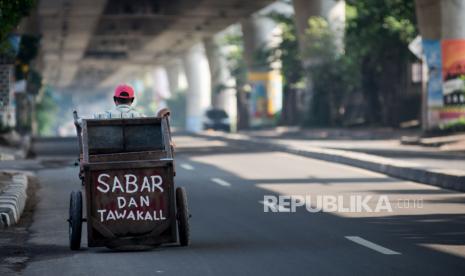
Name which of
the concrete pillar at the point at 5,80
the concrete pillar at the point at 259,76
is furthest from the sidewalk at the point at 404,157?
the concrete pillar at the point at 259,76

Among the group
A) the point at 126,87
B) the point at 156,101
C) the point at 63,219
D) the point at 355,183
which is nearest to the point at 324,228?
the point at 126,87

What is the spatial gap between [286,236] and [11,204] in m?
4.97

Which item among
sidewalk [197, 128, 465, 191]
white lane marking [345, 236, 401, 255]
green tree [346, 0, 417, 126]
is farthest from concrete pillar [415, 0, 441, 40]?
white lane marking [345, 236, 401, 255]

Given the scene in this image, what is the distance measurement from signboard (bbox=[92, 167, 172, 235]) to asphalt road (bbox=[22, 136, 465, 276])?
33cm

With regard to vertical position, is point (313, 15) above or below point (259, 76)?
above

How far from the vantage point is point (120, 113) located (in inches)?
546

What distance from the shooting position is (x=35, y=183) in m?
26.1

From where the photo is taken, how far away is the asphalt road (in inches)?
448

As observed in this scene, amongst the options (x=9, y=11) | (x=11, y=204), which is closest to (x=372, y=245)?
(x=11, y=204)

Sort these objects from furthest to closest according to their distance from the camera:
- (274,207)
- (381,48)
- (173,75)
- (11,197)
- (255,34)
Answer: (173,75), (255,34), (381,48), (274,207), (11,197)

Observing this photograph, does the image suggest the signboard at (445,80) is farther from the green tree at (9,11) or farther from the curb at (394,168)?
the green tree at (9,11)

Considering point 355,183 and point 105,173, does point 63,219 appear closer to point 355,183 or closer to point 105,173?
point 105,173

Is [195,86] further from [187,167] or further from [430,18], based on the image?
[187,167]

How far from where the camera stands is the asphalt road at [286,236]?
37.3 feet
